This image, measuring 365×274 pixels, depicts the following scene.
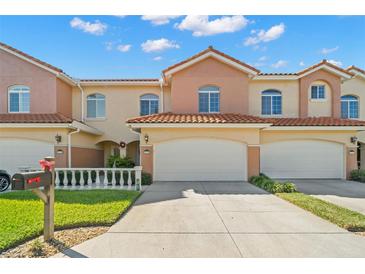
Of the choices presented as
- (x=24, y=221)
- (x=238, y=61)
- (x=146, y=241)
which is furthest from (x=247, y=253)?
(x=238, y=61)

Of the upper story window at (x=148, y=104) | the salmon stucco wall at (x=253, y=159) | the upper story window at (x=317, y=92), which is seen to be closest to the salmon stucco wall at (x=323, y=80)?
the upper story window at (x=317, y=92)

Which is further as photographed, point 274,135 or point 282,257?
point 274,135

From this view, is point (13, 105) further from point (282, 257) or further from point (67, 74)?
point (282, 257)

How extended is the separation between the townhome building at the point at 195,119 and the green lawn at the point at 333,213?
4621 mm

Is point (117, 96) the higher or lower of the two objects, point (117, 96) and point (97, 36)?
the lower

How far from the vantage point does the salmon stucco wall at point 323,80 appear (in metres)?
16.5

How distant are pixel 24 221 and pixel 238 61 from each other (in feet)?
43.2

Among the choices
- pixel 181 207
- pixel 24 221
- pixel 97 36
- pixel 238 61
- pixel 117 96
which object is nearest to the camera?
pixel 24 221

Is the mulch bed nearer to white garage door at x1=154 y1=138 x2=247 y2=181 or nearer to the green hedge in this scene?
the green hedge

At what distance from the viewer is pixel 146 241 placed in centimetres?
508

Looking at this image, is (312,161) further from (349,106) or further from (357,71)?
(357,71)

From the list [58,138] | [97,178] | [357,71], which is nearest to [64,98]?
[58,138]

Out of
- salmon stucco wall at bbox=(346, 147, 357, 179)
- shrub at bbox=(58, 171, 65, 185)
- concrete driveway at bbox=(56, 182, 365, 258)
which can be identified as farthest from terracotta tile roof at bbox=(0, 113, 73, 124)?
salmon stucco wall at bbox=(346, 147, 357, 179)

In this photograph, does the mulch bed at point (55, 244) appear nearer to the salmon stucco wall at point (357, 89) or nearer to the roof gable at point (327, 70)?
the roof gable at point (327, 70)
